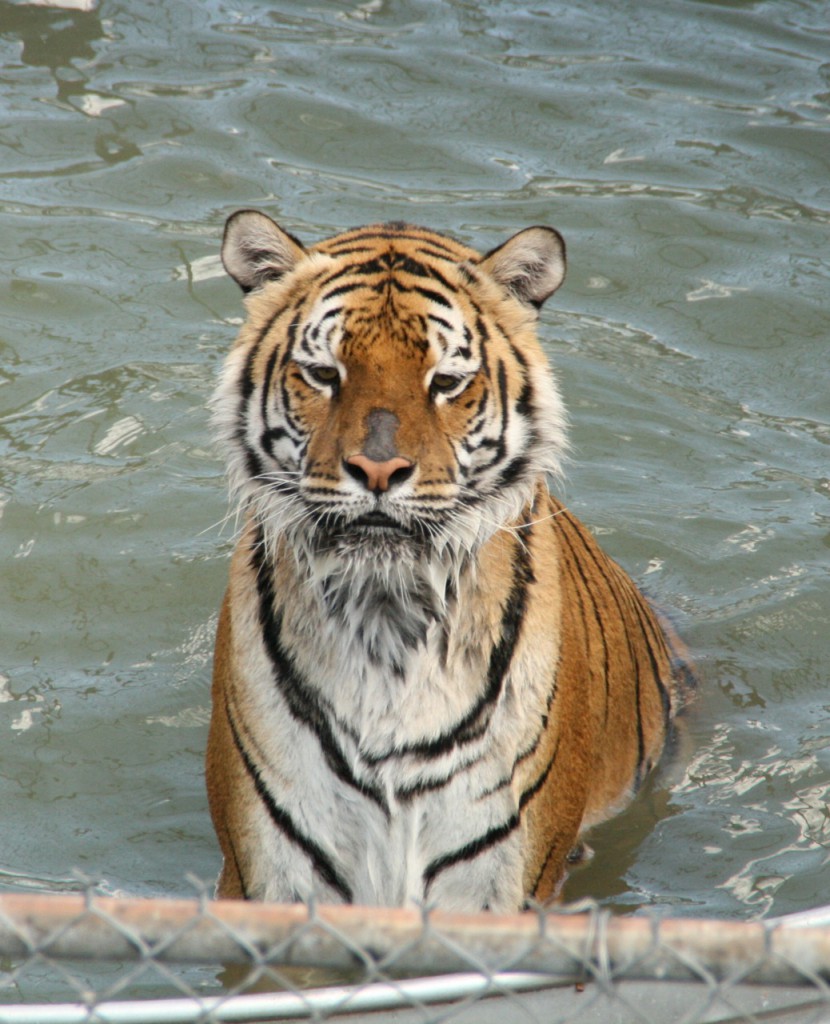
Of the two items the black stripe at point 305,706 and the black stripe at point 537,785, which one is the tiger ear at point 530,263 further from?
the black stripe at point 537,785

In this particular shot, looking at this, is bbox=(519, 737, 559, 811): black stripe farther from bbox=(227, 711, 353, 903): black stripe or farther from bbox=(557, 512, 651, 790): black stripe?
bbox=(557, 512, 651, 790): black stripe

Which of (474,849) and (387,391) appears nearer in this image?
(387,391)

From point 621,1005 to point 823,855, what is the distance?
7.29ft

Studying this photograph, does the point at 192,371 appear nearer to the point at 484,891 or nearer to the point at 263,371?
the point at 263,371

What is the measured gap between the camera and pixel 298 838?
3.42 metres

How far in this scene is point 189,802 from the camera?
4.67m

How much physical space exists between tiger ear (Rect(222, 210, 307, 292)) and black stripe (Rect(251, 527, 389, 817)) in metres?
0.84

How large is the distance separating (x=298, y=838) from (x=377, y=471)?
38.1 inches

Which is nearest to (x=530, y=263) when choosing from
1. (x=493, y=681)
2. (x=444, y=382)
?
(x=444, y=382)

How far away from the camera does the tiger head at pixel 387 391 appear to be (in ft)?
10.3

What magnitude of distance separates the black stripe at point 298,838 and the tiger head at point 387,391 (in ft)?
1.85

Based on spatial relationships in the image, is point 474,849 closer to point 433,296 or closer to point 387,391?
point 387,391

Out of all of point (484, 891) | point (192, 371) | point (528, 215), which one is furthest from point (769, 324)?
point (484, 891)

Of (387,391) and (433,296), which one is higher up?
(433,296)
